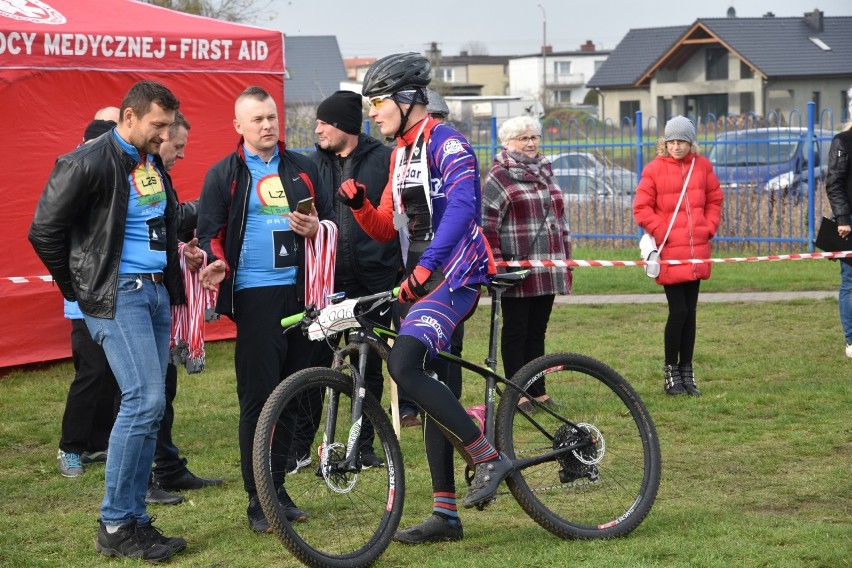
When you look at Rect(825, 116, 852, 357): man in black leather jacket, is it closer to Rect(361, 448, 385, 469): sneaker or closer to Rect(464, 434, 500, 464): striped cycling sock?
Rect(464, 434, 500, 464): striped cycling sock

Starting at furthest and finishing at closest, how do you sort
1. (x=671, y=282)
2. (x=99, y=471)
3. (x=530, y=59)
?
(x=530, y=59), (x=671, y=282), (x=99, y=471)

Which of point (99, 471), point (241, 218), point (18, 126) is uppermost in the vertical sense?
point (18, 126)

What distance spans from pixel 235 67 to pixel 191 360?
562 centimetres

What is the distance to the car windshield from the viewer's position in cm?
1684

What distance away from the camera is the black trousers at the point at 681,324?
8.38 m

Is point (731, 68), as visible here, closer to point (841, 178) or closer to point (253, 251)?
point (841, 178)

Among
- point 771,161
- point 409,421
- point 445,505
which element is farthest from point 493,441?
point 771,161

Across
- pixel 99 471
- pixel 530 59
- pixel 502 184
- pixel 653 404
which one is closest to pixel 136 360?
pixel 99 471

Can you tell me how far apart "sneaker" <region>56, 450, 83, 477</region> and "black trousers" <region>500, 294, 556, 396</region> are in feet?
8.94

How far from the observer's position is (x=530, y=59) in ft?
407

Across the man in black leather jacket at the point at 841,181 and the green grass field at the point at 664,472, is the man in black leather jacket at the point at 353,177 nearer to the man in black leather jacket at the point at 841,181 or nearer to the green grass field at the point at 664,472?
the green grass field at the point at 664,472

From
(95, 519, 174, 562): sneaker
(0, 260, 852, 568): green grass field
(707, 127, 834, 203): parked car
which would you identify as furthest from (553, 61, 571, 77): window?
(95, 519, 174, 562): sneaker

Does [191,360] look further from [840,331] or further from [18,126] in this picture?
[840,331]

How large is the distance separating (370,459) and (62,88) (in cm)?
605
